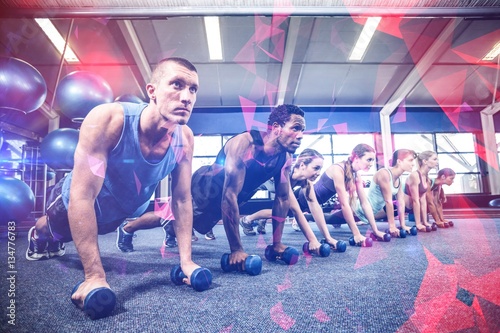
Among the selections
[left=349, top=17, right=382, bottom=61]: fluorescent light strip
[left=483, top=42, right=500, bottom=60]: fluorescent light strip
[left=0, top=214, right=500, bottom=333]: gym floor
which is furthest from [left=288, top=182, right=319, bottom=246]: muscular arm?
[left=483, top=42, right=500, bottom=60]: fluorescent light strip

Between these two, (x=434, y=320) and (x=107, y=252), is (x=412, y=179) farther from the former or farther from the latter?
(x=107, y=252)

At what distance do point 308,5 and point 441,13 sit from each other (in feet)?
1.71

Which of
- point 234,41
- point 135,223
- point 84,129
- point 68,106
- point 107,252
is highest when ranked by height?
point 234,41

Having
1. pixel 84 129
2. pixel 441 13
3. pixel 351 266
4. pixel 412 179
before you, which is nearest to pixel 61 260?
pixel 84 129

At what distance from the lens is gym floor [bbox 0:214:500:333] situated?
1.96 ft

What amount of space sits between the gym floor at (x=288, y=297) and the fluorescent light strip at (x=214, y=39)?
3208mm

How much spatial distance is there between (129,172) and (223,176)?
25.6 inches

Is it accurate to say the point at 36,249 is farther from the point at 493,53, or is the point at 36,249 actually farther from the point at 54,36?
the point at 493,53

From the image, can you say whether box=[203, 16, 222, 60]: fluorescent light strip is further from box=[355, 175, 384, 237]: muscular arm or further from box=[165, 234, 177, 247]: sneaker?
box=[165, 234, 177, 247]: sneaker

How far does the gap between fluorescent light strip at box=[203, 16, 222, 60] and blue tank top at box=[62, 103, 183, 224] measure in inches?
118

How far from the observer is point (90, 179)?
0.82 meters

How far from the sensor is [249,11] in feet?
3.13

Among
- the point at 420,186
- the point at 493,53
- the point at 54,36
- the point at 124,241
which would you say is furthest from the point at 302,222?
the point at 493,53

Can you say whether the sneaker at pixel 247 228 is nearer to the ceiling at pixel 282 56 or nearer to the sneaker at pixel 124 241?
the sneaker at pixel 124 241
